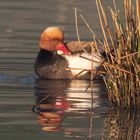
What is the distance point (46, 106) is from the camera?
10.6 metres

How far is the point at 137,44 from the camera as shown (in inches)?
406

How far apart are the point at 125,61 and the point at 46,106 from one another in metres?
1.09

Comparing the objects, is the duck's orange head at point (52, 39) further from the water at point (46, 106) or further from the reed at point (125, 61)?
the reed at point (125, 61)

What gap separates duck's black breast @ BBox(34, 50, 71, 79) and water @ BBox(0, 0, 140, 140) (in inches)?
6.6

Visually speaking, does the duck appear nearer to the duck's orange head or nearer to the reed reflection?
the duck's orange head

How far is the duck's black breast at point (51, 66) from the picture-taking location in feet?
45.0

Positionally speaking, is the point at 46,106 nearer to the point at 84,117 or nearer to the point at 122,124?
the point at 84,117

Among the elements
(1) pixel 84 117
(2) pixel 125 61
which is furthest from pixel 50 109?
(2) pixel 125 61

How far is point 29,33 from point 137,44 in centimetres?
789

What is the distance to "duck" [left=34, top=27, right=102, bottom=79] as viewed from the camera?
538 inches

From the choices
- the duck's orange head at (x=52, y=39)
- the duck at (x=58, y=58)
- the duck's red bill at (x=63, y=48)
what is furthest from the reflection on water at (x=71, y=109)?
the duck's orange head at (x=52, y=39)

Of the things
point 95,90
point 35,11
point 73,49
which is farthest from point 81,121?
point 35,11

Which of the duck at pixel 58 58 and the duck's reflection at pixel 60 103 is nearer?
the duck's reflection at pixel 60 103

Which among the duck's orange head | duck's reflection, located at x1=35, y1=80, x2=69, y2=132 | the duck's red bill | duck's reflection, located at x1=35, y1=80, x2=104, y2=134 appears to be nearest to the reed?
duck's reflection, located at x1=35, y1=80, x2=104, y2=134
